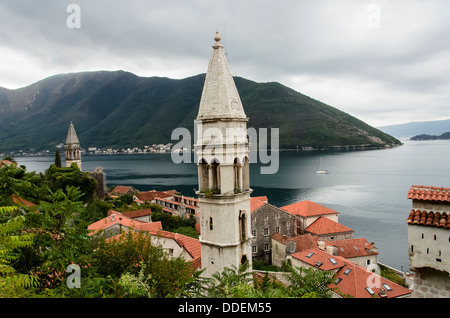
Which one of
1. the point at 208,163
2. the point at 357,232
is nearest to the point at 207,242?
the point at 208,163

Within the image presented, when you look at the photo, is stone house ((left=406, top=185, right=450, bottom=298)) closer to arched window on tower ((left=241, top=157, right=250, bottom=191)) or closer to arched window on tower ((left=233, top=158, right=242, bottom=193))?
arched window on tower ((left=233, top=158, right=242, bottom=193))

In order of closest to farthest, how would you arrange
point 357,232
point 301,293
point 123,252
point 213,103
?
point 301,293
point 123,252
point 213,103
point 357,232

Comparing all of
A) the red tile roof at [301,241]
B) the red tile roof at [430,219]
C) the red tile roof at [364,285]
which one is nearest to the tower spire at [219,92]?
the red tile roof at [430,219]

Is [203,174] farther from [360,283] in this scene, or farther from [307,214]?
[307,214]

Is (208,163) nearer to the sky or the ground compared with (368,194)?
nearer to the sky

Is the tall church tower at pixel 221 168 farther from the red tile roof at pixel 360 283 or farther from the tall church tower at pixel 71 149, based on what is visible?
the tall church tower at pixel 71 149

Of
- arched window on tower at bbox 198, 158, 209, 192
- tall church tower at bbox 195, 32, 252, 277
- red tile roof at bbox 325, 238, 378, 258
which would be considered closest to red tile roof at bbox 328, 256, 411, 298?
tall church tower at bbox 195, 32, 252, 277

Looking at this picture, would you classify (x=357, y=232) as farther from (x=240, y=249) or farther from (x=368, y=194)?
(x=240, y=249)

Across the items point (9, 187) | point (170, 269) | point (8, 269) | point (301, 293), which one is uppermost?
point (9, 187)
